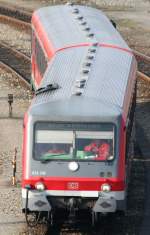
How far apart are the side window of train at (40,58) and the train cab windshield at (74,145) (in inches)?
221

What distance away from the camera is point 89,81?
15.1 m

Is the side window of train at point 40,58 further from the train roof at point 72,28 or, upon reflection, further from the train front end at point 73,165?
the train front end at point 73,165

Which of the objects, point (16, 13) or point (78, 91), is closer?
point (78, 91)

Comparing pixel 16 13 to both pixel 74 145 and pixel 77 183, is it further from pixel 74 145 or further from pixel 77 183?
pixel 77 183

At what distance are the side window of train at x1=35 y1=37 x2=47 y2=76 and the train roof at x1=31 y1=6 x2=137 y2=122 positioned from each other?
3.68 ft

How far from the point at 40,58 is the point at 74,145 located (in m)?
7.37

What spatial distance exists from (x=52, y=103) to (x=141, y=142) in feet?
22.9

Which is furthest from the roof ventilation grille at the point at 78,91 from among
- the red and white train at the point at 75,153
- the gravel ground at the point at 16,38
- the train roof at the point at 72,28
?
the gravel ground at the point at 16,38

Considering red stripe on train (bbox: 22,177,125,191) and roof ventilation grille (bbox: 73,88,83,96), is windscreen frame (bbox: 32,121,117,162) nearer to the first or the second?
red stripe on train (bbox: 22,177,125,191)

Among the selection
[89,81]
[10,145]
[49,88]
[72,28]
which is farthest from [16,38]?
[49,88]

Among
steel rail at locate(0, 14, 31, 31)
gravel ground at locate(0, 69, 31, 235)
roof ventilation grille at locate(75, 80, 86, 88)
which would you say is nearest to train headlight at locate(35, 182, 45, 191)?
gravel ground at locate(0, 69, 31, 235)

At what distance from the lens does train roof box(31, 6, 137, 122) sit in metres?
13.9

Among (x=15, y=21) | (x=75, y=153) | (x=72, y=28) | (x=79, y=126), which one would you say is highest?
(x=15, y=21)

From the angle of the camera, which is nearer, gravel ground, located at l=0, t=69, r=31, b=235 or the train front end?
the train front end
